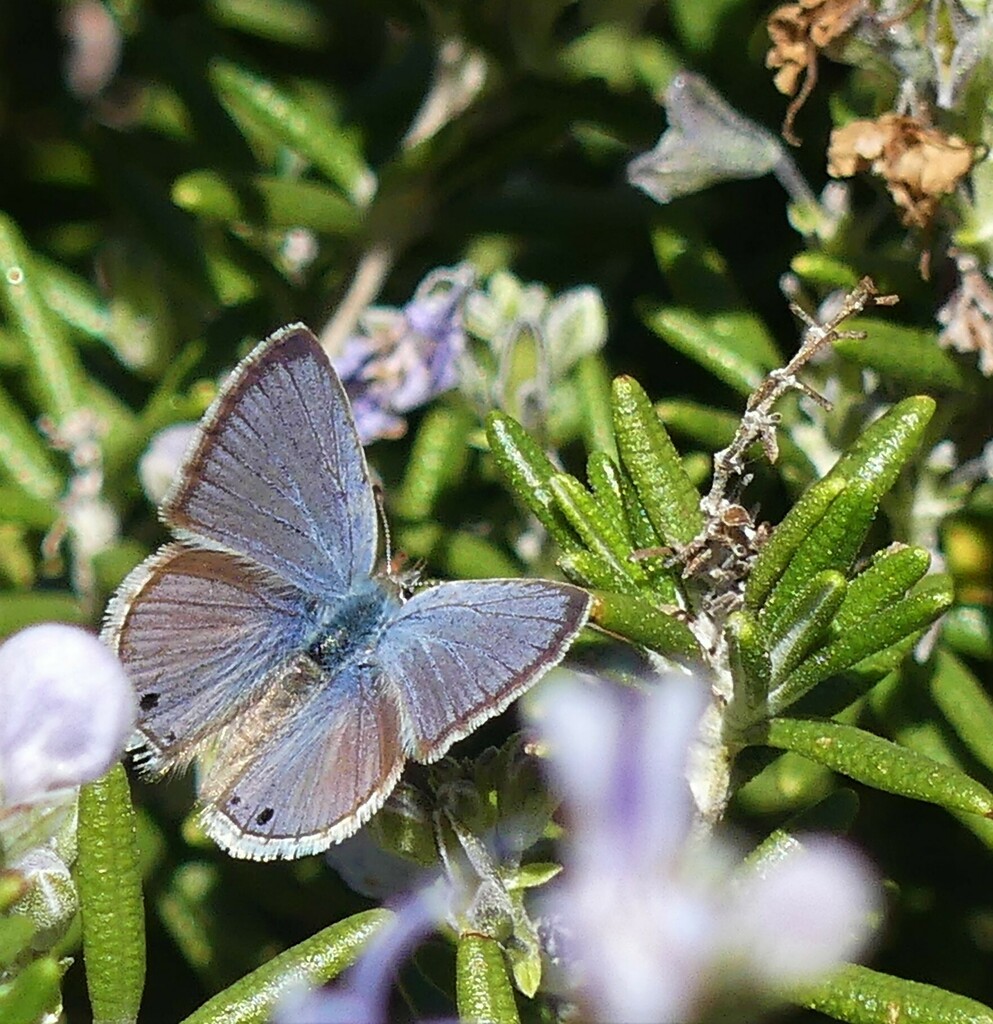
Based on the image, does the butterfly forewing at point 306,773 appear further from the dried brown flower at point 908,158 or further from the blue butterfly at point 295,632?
the dried brown flower at point 908,158

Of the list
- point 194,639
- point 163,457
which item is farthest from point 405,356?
point 194,639

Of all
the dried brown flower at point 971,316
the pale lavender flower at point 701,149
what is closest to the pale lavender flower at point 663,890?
the dried brown flower at point 971,316

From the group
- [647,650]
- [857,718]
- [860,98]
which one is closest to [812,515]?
[647,650]

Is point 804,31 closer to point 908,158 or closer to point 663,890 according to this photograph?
point 908,158

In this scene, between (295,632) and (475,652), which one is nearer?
(475,652)

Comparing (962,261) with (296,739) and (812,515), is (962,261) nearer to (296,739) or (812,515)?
(812,515)
